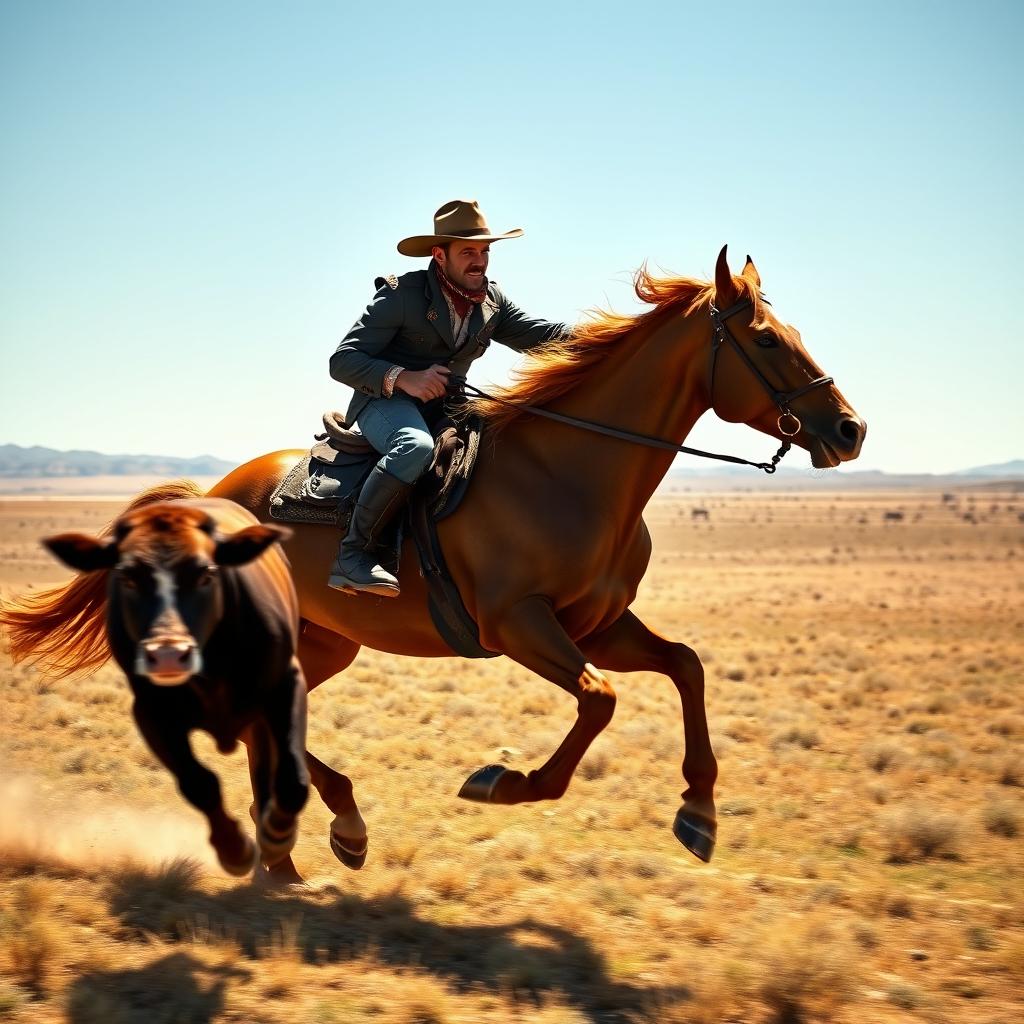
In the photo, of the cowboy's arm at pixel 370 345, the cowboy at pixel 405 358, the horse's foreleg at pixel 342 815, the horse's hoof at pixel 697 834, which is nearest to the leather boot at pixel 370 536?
the cowboy at pixel 405 358

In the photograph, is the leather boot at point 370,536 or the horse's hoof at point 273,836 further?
the leather boot at point 370,536

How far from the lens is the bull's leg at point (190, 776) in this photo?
3994mm

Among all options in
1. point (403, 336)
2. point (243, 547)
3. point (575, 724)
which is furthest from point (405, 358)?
point (243, 547)

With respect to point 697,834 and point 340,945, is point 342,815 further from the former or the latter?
point 697,834

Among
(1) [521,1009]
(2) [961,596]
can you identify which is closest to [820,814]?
(1) [521,1009]

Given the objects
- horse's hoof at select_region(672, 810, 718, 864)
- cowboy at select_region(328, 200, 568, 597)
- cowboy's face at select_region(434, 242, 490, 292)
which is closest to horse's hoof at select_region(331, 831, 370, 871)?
cowboy at select_region(328, 200, 568, 597)

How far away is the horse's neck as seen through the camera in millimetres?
6289

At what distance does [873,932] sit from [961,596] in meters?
28.1

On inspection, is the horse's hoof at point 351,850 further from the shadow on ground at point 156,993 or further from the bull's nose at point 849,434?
the bull's nose at point 849,434

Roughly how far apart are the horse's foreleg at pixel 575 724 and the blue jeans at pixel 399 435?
1.09 m

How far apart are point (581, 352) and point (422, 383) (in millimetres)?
981

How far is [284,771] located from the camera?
4082 mm

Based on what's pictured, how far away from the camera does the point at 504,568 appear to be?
20.1 feet

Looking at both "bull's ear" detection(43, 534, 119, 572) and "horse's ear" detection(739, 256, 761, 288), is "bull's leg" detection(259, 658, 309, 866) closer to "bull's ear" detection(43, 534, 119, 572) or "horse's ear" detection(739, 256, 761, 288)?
"bull's ear" detection(43, 534, 119, 572)
